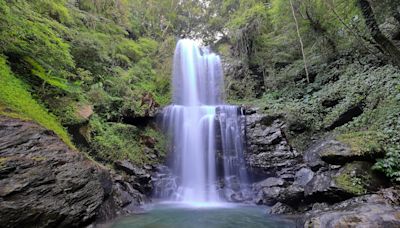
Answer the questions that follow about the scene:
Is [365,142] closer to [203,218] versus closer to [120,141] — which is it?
[203,218]

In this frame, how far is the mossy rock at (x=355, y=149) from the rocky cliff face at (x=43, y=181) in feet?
17.4

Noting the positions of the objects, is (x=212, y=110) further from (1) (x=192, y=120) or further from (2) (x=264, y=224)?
(2) (x=264, y=224)

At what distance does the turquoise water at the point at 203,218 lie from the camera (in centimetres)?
580

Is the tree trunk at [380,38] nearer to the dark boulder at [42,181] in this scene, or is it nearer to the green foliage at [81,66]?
the dark boulder at [42,181]

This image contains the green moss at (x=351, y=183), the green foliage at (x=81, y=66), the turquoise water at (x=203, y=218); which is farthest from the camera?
the turquoise water at (x=203, y=218)

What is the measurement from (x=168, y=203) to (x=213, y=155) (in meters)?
2.73

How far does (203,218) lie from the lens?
6.50 m

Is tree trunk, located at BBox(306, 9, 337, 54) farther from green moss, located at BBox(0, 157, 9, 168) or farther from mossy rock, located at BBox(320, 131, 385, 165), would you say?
green moss, located at BBox(0, 157, 9, 168)

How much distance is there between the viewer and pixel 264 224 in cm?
587

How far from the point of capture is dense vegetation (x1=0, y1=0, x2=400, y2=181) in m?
6.07

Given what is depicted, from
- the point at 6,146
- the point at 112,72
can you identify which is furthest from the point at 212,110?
the point at 6,146

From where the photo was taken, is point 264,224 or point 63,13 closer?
point 264,224

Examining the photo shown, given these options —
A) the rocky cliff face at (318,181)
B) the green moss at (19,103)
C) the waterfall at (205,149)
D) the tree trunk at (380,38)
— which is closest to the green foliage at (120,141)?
the waterfall at (205,149)

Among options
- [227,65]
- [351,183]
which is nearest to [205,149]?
[351,183]
